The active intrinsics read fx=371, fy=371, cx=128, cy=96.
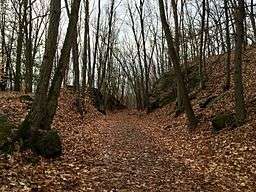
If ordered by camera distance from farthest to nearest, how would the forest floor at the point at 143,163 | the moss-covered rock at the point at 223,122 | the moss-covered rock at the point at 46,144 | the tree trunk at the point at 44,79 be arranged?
1. the moss-covered rock at the point at 223,122
2. the tree trunk at the point at 44,79
3. the moss-covered rock at the point at 46,144
4. the forest floor at the point at 143,163

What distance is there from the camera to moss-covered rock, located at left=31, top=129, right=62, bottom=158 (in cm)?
993

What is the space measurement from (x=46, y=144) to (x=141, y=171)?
106 inches

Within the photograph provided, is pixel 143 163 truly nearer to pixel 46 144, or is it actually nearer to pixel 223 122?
pixel 46 144

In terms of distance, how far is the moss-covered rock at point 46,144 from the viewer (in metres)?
9.93

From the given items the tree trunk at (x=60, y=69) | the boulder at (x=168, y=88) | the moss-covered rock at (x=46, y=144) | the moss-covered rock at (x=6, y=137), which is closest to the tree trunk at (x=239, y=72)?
the tree trunk at (x=60, y=69)

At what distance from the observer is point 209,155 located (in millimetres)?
11688

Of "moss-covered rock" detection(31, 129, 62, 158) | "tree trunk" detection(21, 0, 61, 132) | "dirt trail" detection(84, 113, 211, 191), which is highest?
"tree trunk" detection(21, 0, 61, 132)

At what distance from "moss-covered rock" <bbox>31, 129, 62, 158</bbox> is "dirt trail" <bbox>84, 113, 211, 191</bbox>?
130 centimetres

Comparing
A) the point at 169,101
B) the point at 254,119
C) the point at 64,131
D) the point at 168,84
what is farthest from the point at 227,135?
the point at 168,84

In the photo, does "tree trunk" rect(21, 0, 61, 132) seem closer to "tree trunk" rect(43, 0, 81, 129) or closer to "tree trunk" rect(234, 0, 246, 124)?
"tree trunk" rect(43, 0, 81, 129)

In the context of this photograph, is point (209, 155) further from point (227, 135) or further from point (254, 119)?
point (254, 119)

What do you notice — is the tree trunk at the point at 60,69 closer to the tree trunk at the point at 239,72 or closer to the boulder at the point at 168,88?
the tree trunk at the point at 239,72

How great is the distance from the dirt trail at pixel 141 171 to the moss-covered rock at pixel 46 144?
1.30 meters

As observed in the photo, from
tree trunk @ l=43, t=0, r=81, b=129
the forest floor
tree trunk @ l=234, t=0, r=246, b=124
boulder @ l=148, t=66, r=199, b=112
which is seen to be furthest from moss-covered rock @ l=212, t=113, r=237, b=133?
boulder @ l=148, t=66, r=199, b=112
